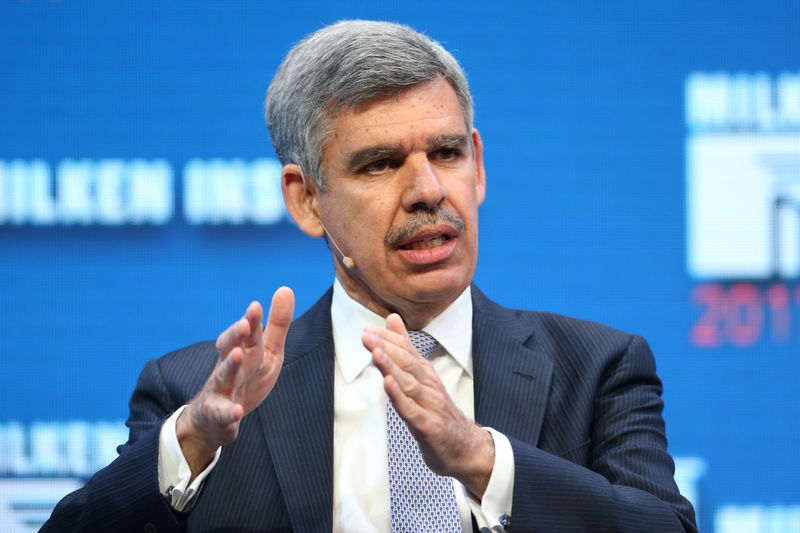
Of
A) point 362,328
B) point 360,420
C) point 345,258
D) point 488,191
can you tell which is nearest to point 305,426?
point 360,420

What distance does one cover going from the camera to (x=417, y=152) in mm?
2223

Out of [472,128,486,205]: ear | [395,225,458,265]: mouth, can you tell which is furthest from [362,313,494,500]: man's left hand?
[472,128,486,205]: ear

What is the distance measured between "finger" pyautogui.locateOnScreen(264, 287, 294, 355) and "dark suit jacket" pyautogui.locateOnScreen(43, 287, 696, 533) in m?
0.35

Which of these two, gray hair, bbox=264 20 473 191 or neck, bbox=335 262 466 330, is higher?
gray hair, bbox=264 20 473 191

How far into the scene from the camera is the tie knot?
7.61ft

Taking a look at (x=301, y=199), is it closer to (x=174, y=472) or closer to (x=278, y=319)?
(x=278, y=319)

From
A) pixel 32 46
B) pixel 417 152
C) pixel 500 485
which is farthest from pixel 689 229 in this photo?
pixel 32 46

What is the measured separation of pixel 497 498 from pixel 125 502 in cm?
79

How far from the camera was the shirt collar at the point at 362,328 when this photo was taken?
2338 millimetres

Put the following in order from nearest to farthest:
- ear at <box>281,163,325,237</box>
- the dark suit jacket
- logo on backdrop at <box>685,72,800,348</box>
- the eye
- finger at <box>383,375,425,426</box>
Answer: finger at <box>383,375,425,426</box>
the dark suit jacket
the eye
ear at <box>281,163,325,237</box>
logo on backdrop at <box>685,72,800,348</box>

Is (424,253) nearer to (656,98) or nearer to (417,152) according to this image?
(417,152)

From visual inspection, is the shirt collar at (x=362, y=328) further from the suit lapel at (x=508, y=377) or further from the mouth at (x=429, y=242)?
the mouth at (x=429, y=242)

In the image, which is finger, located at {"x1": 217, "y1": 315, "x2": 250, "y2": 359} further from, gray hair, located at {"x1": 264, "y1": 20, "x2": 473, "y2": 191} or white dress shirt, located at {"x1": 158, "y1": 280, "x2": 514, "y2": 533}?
gray hair, located at {"x1": 264, "y1": 20, "x2": 473, "y2": 191}

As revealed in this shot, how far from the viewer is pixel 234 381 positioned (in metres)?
1.81
